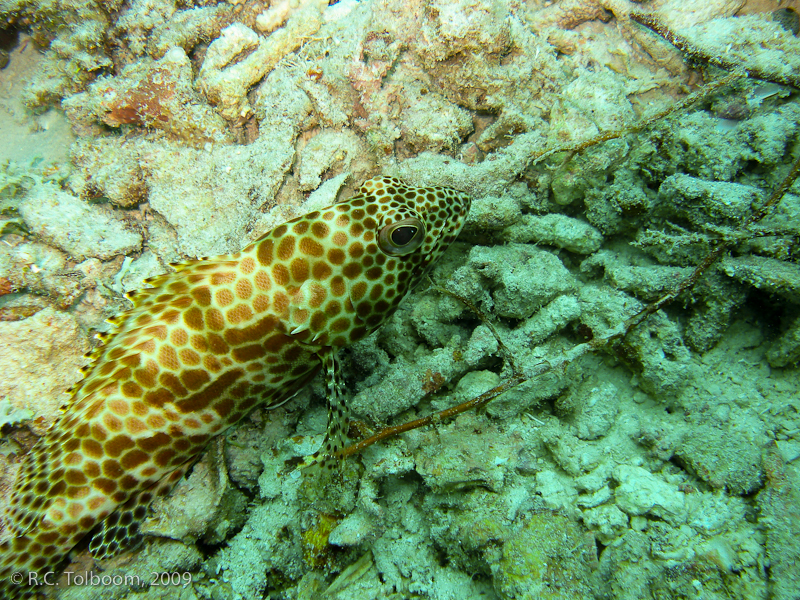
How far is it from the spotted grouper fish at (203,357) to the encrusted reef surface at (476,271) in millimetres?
420

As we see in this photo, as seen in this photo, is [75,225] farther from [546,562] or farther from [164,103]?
[546,562]

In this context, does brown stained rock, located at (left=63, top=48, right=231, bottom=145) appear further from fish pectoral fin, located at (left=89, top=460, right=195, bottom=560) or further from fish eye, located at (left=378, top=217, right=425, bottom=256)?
fish pectoral fin, located at (left=89, top=460, right=195, bottom=560)

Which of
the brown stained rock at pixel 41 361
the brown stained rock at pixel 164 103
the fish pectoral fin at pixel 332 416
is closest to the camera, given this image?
the fish pectoral fin at pixel 332 416

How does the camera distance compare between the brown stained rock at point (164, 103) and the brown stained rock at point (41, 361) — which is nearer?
the brown stained rock at point (41, 361)

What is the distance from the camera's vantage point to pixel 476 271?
3.36 m

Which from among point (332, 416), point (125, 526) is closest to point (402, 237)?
point (332, 416)

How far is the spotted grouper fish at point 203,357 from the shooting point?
101 inches

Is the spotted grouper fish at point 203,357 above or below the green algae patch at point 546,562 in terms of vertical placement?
above

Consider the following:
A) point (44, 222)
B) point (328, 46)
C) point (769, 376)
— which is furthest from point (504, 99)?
point (44, 222)

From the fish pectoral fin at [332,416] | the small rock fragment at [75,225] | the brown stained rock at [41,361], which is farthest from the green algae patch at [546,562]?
the small rock fragment at [75,225]

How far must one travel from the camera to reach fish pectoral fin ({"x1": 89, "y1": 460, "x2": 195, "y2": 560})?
271 centimetres

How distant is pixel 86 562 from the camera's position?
2820 millimetres

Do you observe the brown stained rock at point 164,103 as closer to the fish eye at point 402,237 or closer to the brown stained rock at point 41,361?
the brown stained rock at point 41,361

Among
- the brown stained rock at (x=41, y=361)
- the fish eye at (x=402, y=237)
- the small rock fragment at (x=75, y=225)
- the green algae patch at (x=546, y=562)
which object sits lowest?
the green algae patch at (x=546, y=562)
